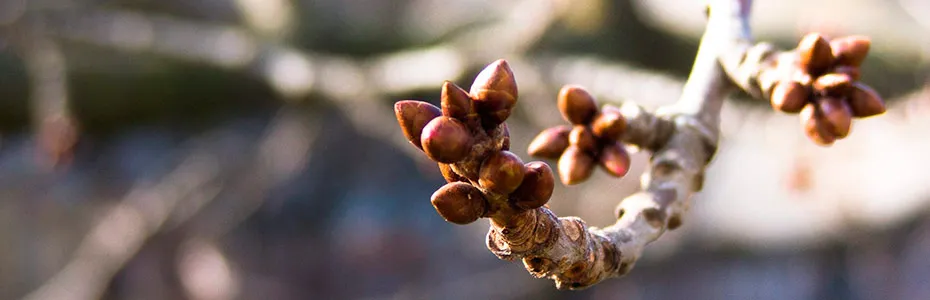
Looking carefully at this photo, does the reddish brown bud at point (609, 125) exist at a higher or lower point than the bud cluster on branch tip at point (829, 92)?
lower

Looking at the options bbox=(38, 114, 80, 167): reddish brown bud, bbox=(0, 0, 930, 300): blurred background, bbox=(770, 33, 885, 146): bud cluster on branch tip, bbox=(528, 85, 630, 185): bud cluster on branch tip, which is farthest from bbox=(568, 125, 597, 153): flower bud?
bbox=(38, 114, 80, 167): reddish brown bud

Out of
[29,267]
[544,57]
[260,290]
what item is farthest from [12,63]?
[544,57]

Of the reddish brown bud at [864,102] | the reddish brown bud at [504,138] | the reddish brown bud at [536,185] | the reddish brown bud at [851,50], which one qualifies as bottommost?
the reddish brown bud at [536,185]

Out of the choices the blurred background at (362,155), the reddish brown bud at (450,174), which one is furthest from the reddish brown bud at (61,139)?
the reddish brown bud at (450,174)

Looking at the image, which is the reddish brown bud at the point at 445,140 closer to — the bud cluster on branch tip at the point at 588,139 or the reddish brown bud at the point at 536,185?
the reddish brown bud at the point at 536,185

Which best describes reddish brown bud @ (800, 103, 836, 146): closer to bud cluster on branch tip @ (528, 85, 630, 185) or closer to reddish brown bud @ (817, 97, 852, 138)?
reddish brown bud @ (817, 97, 852, 138)

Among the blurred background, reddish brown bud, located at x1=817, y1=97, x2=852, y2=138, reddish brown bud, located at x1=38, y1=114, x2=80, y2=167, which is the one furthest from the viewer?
the blurred background

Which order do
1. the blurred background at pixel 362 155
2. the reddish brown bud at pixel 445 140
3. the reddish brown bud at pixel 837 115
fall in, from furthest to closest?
the blurred background at pixel 362 155 < the reddish brown bud at pixel 837 115 < the reddish brown bud at pixel 445 140
